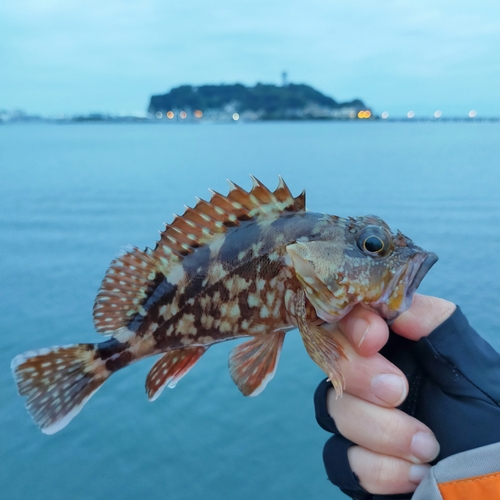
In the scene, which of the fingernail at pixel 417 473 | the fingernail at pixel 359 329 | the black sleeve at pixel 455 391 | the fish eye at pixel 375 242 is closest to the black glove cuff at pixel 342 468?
the black sleeve at pixel 455 391

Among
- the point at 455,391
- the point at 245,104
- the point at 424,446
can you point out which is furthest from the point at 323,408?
the point at 245,104

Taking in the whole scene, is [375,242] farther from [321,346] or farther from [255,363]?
[255,363]

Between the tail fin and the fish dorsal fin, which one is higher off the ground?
the fish dorsal fin

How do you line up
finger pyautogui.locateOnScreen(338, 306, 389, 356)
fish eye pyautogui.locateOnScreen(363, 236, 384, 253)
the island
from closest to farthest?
finger pyautogui.locateOnScreen(338, 306, 389, 356) → fish eye pyautogui.locateOnScreen(363, 236, 384, 253) → the island

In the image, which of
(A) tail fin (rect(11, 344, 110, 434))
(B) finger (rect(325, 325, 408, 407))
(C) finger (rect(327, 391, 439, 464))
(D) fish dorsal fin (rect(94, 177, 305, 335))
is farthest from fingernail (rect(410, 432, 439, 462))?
(A) tail fin (rect(11, 344, 110, 434))

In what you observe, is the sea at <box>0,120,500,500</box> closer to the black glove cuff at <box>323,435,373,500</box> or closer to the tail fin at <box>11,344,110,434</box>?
the tail fin at <box>11,344,110,434</box>

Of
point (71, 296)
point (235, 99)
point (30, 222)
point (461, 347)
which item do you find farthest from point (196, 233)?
point (235, 99)

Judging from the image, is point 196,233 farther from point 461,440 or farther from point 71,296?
point 71,296
